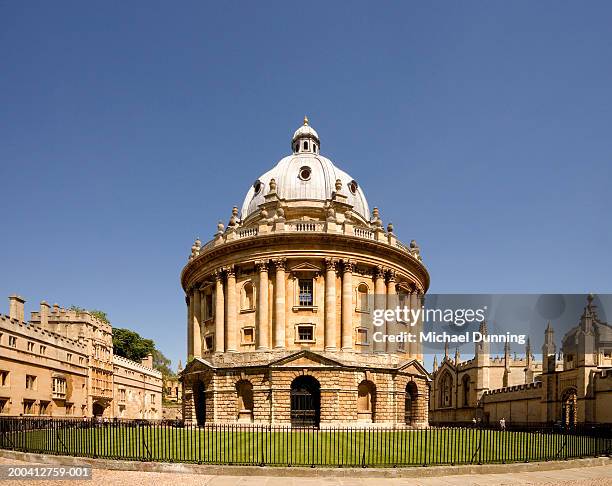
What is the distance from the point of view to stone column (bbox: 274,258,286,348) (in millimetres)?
40466

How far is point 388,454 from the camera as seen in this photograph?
799 inches

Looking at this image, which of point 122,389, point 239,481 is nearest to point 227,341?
point 239,481

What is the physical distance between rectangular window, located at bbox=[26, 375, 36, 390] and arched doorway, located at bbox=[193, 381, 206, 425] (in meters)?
13.4

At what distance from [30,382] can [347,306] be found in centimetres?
2667

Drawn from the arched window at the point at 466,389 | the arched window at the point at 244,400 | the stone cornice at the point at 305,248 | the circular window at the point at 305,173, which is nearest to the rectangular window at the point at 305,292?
the stone cornice at the point at 305,248

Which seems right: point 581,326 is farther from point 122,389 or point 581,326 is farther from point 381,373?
point 122,389

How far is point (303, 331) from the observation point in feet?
136

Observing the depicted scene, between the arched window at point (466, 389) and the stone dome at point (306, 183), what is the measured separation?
37258mm

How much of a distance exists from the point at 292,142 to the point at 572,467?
47.6m

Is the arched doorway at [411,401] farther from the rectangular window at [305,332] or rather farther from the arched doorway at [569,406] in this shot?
the arched doorway at [569,406]

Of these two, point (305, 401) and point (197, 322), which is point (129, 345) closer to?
point (197, 322)

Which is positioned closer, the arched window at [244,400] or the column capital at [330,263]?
the arched window at [244,400]

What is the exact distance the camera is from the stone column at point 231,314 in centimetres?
4216

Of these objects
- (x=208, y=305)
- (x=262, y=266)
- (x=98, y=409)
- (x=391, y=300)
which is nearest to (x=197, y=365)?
(x=208, y=305)
